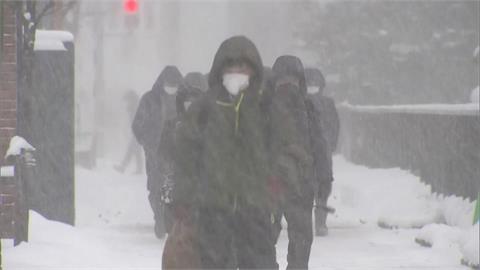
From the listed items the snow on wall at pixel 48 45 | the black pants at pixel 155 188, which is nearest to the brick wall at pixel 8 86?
the snow on wall at pixel 48 45

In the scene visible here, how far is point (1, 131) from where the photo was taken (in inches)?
426

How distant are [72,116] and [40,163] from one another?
67 centimetres

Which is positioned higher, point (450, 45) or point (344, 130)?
point (450, 45)

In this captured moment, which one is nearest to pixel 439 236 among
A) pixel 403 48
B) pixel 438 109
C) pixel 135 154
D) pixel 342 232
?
pixel 342 232

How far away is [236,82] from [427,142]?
30.9 feet

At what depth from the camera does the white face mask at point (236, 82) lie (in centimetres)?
659

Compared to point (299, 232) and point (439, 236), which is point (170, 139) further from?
point (439, 236)

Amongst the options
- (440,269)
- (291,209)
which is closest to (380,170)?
(440,269)

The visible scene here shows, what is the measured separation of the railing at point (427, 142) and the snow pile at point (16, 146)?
5310 mm

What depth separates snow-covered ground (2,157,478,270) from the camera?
33.0 feet

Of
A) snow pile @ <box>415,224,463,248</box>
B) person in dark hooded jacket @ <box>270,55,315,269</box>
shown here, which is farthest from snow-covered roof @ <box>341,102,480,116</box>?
person in dark hooded jacket @ <box>270,55,315,269</box>

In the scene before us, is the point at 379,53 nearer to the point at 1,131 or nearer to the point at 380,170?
the point at 380,170

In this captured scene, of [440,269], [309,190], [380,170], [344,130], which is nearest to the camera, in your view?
[309,190]

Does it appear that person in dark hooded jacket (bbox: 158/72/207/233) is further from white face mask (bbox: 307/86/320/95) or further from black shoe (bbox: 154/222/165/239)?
white face mask (bbox: 307/86/320/95)
